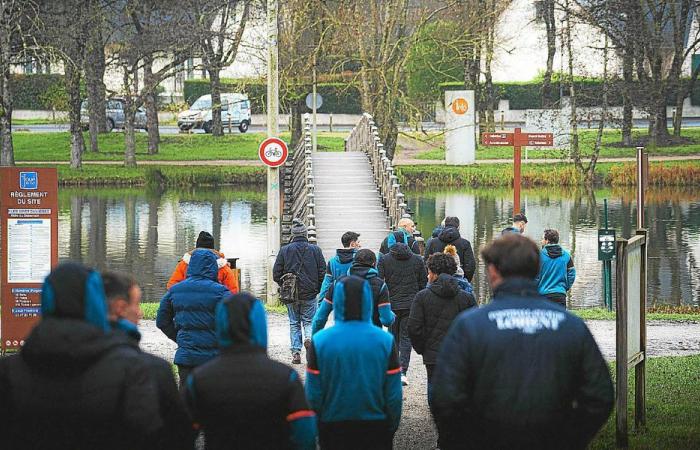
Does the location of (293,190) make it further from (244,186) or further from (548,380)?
(548,380)

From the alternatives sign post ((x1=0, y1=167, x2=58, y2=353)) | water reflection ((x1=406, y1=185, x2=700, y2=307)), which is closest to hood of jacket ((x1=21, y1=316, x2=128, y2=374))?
sign post ((x1=0, y1=167, x2=58, y2=353))

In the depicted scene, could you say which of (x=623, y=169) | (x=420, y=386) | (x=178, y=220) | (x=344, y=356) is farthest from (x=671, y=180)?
(x=344, y=356)

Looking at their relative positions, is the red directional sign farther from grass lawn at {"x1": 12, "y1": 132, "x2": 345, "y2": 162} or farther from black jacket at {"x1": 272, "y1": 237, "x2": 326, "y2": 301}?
grass lawn at {"x1": 12, "y1": 132, "x2": 345, "y2": 162}

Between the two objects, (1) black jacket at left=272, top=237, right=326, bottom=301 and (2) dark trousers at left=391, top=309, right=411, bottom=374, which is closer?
(2) dark trousers at left=391, top=309, right=411, bottom=374

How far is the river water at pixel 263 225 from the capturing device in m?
27.3

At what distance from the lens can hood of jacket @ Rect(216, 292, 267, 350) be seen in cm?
536

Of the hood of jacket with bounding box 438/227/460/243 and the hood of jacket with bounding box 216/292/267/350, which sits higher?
the hood of jacket with bounding box 438/227/460/243

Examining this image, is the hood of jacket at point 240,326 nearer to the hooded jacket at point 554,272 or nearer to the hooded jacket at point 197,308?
A: the hooded jacket at point 197,308

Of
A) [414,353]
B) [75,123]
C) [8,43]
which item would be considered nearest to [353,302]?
[414,353]

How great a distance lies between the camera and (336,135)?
61.0 m

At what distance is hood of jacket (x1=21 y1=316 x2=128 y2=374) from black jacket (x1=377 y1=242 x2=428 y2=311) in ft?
25.0

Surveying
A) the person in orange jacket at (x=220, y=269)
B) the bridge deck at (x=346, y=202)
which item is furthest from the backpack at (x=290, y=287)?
the bridge deck at (x=346, y=202)

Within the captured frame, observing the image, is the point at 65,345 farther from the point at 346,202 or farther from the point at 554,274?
the point at 346,202

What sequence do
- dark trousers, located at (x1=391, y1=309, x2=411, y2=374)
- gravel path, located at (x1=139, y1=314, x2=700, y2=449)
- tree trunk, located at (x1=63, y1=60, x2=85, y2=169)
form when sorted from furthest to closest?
tree trunk, located at (x1=63, y1=60, x2=85, y2=169) → dark trousers, located at (x1=391, y1=309, x2=411, y2=374) → gravel path, located at (x1=139, y1=314, x2=700, y2=449)
